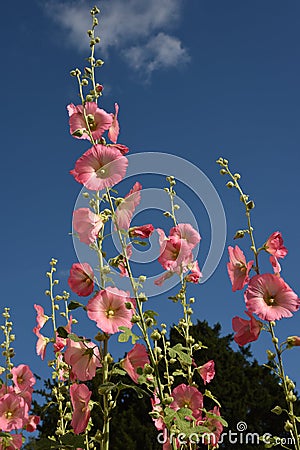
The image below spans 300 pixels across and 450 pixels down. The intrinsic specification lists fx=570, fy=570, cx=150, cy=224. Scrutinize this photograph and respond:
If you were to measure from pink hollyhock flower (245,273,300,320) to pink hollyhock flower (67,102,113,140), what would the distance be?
3.49ft

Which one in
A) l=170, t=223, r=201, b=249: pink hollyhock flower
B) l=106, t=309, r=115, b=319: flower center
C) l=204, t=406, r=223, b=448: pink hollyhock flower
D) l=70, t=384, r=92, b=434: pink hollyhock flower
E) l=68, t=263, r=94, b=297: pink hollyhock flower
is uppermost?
l=170, t=223, r=201, b=249: pink hollyhock flower

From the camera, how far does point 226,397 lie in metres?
15.2

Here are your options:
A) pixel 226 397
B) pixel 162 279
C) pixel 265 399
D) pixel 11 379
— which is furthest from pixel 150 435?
pixel 162 279

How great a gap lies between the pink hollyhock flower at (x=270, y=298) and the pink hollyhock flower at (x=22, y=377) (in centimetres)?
250

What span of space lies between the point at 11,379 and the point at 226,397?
38.2 feet

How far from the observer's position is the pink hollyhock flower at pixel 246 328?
2.72 metres

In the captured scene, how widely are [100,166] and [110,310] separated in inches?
26.9

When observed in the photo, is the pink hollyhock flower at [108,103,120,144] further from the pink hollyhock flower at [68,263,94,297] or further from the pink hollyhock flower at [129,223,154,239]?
the pink hollyhock flower at [68,263,94,297]

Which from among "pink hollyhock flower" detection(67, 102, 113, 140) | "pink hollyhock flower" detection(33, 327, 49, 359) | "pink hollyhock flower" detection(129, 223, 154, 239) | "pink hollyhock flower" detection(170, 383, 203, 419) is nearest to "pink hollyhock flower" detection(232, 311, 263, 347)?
"pink hollyhock flower" detection(129, 223, 154, 239)

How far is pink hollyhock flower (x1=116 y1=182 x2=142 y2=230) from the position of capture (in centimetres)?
269

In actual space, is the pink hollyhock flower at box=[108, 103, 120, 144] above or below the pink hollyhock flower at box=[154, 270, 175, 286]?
above

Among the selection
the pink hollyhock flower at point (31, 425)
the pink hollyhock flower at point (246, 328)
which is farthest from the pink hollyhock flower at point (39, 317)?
the pink hollyhock flower at point (246, 328)

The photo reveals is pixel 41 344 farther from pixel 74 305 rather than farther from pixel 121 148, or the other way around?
pixel 121 148

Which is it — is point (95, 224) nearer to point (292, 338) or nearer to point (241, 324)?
point (241, 324)
